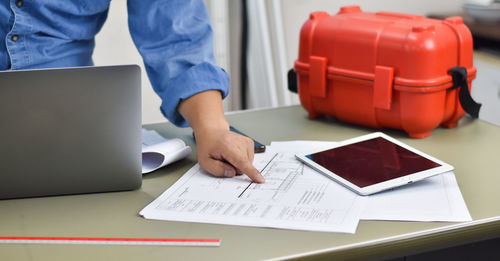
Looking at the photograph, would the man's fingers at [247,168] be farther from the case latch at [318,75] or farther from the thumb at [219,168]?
the case latch at [318,75]

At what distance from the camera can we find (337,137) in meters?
1.16

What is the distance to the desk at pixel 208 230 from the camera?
71 centimetres

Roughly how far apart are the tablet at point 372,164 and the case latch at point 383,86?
10 cm

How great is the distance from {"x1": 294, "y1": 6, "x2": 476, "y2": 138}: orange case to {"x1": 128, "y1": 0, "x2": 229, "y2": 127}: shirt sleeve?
265 millimetres

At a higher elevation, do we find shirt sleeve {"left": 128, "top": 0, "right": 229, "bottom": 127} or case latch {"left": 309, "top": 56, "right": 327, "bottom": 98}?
shirt sleeve {"left": 128, "top": 0, "right": 229, "bottom": 127}

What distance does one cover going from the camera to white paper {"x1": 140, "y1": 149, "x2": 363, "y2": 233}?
776 mm

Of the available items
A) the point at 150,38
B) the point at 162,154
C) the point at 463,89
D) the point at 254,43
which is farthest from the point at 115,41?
the point at 463,89

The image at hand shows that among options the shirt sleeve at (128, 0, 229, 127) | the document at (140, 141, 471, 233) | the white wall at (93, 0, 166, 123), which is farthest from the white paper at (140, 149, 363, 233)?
the white wall at (93, 0, 166, 123)

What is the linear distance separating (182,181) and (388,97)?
1.52 feet

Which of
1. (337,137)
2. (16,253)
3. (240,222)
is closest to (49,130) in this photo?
(16,253)

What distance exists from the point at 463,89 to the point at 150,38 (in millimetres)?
632

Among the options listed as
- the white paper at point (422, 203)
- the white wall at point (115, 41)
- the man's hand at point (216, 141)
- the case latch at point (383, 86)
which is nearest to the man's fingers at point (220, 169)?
the man's hand at point (216, 141)

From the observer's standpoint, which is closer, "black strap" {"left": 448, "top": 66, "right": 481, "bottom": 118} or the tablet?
the tablet

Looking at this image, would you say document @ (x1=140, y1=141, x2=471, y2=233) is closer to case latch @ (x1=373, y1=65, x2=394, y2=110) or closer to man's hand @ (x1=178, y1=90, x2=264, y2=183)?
→ man's hand @ (x1=178, y1=90, x2=264, y2=183)
